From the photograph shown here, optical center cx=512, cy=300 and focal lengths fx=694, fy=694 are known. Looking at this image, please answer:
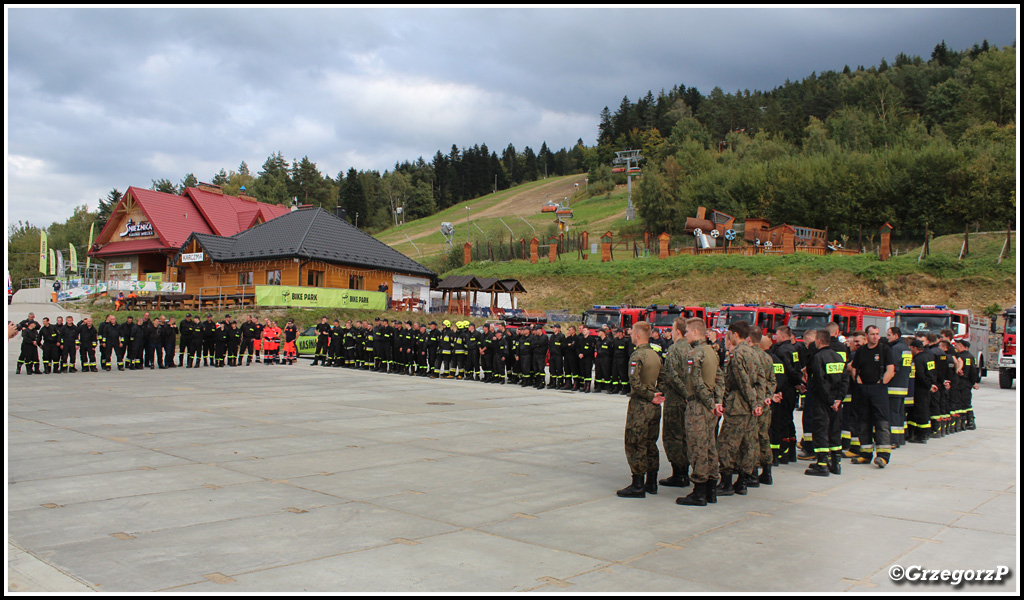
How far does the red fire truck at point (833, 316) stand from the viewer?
86.2 feet

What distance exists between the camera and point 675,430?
7.75m

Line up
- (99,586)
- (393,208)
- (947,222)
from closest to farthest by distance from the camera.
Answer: (99,586)
(947,222)
(393,208)

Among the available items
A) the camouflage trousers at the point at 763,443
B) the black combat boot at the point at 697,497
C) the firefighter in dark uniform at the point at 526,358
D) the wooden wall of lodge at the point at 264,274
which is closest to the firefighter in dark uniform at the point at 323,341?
the firefighter in dark uniform at the point at 526,358

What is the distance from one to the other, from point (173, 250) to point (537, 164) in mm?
140387

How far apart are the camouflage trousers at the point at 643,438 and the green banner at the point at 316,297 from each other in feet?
104

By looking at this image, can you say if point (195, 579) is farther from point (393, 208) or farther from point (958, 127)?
point (393, 208)

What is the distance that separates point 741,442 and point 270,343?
22.5 m

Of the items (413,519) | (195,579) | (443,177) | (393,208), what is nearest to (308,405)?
(413,519)

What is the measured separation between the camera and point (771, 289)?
49188mm

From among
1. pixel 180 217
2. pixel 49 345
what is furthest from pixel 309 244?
pixel 180 217

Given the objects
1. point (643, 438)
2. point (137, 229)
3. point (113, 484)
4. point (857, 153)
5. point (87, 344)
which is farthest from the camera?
point (857, 153)

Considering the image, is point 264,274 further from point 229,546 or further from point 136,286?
point 229,546

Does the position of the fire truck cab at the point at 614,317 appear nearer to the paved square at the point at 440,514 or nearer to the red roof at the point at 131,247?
the paved square at the point at 440,514

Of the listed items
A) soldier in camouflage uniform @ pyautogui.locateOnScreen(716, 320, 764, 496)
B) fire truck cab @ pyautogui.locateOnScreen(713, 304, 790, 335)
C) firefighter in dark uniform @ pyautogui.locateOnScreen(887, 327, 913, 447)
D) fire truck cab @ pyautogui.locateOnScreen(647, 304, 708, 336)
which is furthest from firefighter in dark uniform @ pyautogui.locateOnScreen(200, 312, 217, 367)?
firefighter in dark uniform @ pyautogui.locateOnScreen(887, 327, 913, 447)
